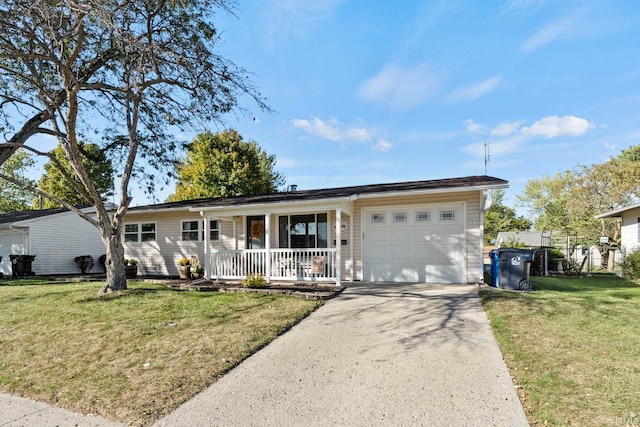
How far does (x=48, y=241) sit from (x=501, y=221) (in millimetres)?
46697

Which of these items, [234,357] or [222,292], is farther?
[222,292]

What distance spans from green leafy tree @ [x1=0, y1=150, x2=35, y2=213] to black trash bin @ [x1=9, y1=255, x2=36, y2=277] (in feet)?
67.6

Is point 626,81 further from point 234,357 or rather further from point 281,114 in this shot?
point 234,357

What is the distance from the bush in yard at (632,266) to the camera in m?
12.3

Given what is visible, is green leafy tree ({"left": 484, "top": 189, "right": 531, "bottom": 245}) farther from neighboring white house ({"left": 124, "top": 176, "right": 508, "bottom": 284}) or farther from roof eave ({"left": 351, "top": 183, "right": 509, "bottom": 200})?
roof eave ({"left": 351, "top": 183, "right": 509, "bottom": 200})

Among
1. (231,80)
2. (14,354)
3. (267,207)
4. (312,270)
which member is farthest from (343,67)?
(14,354)

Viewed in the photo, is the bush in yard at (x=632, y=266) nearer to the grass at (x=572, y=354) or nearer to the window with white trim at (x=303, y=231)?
the grass at (x=572, y=354)

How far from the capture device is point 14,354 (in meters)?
4.93

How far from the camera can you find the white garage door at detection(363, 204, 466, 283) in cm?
952

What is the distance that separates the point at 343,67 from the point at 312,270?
285 inches

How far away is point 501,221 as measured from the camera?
45094 mm

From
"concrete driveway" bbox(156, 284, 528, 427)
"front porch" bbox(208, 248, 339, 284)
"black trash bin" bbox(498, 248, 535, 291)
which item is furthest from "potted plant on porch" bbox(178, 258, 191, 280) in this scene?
"black trash bin" bbox(498, 248, 535, 291)

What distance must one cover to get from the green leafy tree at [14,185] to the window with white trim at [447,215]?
3585cm

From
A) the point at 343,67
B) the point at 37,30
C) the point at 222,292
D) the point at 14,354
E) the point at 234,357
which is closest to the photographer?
the point at 234,357
